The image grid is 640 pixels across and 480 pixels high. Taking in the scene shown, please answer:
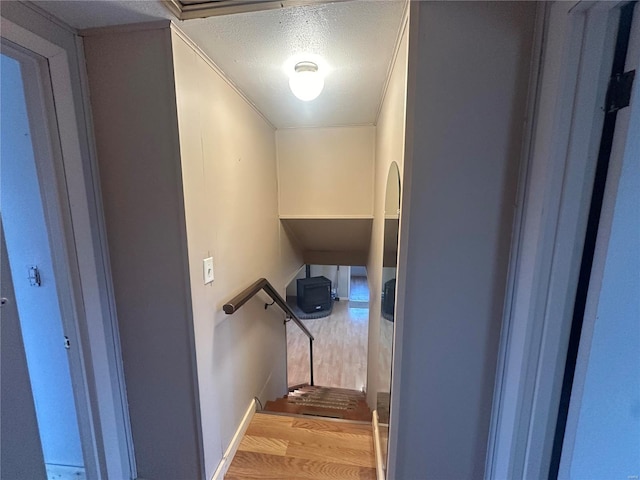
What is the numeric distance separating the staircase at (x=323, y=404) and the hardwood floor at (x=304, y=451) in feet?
1.54

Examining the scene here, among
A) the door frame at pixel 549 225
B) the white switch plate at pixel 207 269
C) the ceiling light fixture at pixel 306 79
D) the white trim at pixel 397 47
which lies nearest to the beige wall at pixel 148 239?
the white switch plate at pixel 207 269

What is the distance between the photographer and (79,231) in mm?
1025

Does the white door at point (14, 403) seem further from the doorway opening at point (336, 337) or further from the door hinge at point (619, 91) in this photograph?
the doorway opening at point (336, 337)

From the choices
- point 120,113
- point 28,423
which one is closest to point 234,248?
point 120,113

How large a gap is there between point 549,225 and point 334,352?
4.74 m

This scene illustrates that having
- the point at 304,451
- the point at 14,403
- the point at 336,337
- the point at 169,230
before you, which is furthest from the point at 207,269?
the point at 336,337

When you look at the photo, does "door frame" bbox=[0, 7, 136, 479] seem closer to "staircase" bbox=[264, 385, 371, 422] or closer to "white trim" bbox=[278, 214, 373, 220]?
"staircase" bbox=[264, 385, 371, 422]

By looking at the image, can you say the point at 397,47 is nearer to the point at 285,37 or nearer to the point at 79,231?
the point at 285,37

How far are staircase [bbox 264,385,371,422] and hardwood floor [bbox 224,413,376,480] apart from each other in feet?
1.54

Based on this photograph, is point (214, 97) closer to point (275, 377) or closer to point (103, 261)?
point (103, 261)

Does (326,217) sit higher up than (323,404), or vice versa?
(326,217)

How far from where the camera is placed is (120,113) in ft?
3.32

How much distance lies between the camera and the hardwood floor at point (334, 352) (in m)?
4.19

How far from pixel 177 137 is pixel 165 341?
0.85m
